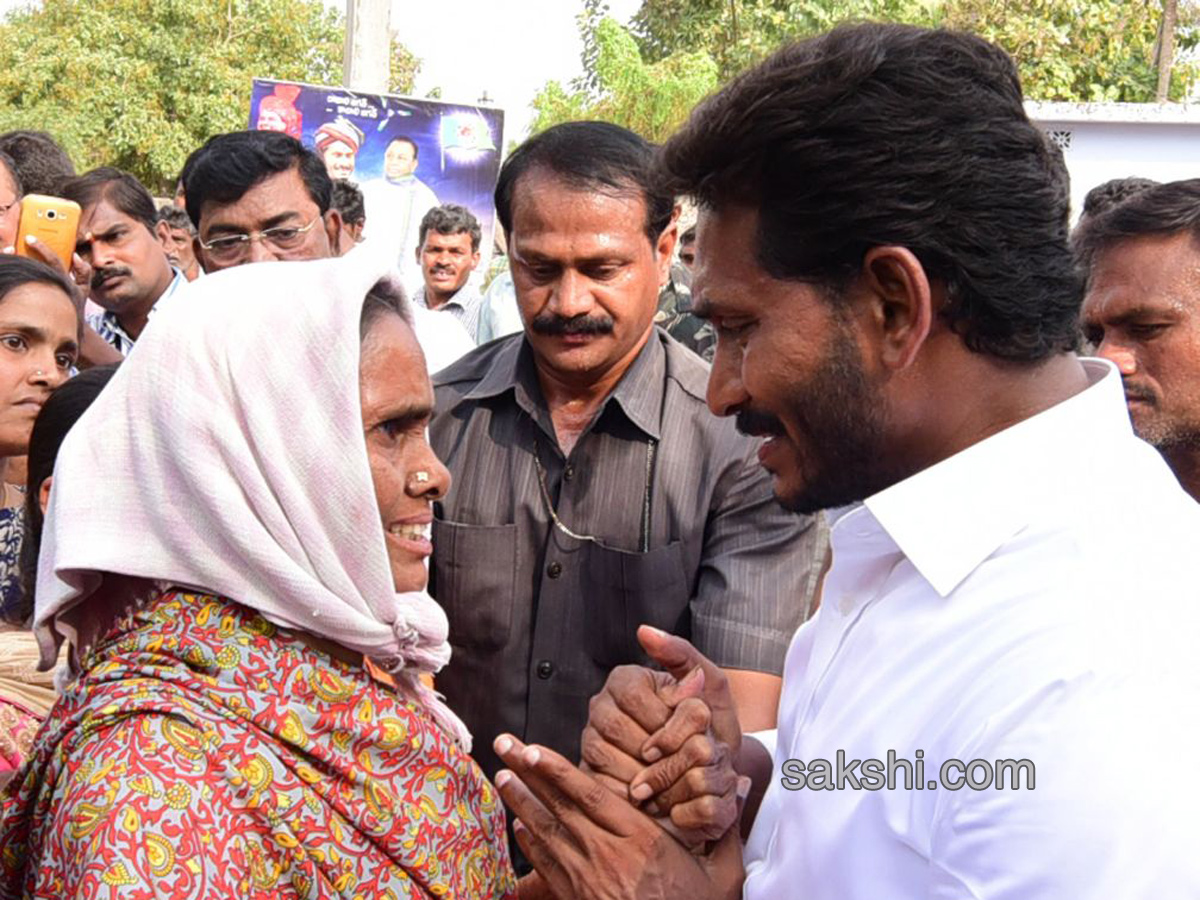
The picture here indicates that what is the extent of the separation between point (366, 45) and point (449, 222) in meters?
2.16

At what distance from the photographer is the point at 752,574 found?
8.96ft

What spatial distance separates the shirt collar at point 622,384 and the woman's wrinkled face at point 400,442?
34.9 inches

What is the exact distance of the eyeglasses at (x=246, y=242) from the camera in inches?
167

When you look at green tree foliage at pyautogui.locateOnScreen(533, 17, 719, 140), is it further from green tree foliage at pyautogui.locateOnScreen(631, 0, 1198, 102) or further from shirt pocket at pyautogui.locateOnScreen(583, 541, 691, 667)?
shirt pocket at pyautogui.locateOnScreen(583, 541, 691, 667)

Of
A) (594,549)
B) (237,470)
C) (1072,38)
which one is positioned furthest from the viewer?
(1072,38)

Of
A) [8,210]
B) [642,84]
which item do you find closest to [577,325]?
[8,210]

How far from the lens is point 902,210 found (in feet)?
5.29

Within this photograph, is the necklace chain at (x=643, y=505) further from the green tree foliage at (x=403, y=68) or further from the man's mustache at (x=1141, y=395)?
the green tree foliage at (x=403, y=68)

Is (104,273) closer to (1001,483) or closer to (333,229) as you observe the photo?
(333,229)

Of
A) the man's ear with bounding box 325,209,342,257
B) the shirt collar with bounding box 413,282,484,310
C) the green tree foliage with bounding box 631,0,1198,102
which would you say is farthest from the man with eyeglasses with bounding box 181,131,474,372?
the green tree foliage with bounding box 631,0,1198,102

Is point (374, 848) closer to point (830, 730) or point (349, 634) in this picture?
point (349, 634)

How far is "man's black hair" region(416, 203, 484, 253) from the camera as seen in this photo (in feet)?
26.7

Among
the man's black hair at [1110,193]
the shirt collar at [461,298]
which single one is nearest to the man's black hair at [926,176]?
the man's black hair at [1110,193]

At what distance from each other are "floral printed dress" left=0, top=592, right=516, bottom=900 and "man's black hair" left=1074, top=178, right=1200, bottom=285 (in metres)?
2.15
